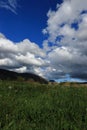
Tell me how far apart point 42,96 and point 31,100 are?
98 cm

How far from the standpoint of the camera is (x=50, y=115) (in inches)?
458

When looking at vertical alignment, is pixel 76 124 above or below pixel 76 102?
below

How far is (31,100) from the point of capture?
13.2m

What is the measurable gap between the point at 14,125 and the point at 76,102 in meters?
4.18

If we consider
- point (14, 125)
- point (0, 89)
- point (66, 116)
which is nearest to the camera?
point (14, 125)

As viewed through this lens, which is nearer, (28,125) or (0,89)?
(28,125)

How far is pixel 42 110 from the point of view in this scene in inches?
475

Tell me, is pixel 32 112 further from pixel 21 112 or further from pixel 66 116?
pixel 66 116

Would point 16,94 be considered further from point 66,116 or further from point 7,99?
point 66,116

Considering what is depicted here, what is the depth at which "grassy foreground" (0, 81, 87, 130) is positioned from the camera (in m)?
10.5

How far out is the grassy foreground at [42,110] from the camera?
10.5 meters

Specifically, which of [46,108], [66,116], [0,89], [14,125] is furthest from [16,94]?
[14,125]

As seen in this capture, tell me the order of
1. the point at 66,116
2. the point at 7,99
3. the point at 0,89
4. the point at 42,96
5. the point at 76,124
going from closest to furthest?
the point at 76,124
the point at 66,116
the point at 7,99
the point at 42,96
the point at 0,89

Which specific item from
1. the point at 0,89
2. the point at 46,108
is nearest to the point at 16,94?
the point at 0,89
